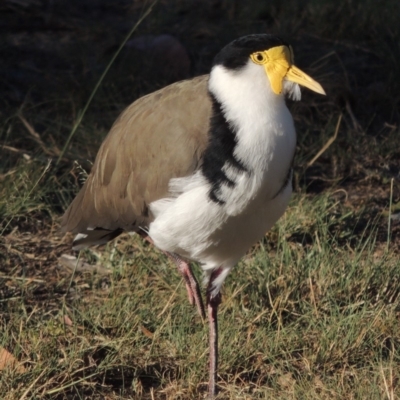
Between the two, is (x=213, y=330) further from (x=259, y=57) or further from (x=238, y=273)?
(x=259, y=57)

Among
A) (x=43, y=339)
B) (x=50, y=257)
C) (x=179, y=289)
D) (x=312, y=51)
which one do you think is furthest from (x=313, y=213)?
(x=312, y=51)

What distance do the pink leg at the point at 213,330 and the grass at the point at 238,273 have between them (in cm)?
8

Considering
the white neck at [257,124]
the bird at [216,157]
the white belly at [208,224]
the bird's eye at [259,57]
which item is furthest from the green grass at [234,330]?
the bird's eye at [259,57]

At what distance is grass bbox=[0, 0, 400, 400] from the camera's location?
3.77m

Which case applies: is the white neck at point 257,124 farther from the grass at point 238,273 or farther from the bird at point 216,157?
the grass at point 238,273

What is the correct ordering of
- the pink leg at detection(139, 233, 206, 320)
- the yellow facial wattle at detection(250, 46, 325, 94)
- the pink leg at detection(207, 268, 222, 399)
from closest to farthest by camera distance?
the yellow facial wattle at detection(250, 46, 325, 94)
the pink leg at detection(207, 268, 222, 399)
the pink leg at detection(139, 233, 206, 320)

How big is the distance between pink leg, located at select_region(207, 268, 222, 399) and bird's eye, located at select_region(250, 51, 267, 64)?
927 millimetres

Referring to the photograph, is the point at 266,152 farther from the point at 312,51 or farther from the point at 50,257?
the point at 312,51

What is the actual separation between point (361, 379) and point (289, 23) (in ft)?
12.6

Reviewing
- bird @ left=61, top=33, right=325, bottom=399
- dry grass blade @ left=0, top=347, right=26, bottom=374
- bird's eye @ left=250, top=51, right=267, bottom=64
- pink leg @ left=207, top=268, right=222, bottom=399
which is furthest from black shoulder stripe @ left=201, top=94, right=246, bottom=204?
dry grass blade @ left=0, top=347, right=26, bottom=374

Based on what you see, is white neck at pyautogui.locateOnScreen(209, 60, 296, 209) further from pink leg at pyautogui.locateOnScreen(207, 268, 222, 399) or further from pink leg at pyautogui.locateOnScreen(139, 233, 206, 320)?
pink leg at pyautogui.locateOnScreen(139, 233, 206, 320)

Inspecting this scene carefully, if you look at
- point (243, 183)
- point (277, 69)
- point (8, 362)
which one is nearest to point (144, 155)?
point (243, 183)

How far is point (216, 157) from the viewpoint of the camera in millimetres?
3549

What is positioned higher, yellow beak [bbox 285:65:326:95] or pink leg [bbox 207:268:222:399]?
yellow beak [bbox 285:65:326:95]
